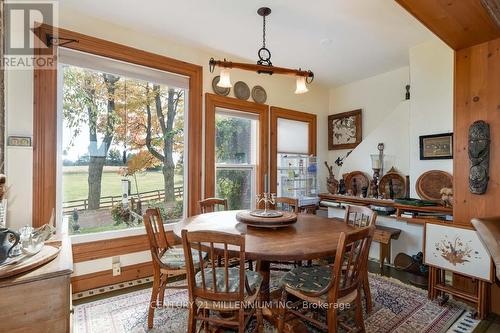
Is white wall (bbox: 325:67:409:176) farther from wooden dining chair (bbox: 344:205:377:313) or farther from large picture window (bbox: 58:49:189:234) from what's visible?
large picture window (bbox: 58:49:189:234)

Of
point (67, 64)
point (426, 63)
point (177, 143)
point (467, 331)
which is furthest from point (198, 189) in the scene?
point (426, 63)

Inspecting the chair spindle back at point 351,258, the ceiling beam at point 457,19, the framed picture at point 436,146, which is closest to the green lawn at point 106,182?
the chair spindle back at point 351,258

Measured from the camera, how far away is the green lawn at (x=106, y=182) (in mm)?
2643

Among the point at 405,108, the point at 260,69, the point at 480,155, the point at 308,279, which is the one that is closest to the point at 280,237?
the point at 308,279

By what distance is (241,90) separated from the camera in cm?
373

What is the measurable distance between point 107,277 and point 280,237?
1.98 m

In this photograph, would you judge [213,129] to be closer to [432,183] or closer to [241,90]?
[241,90]

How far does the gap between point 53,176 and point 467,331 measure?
12.1ft

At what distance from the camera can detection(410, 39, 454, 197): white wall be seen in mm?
2961

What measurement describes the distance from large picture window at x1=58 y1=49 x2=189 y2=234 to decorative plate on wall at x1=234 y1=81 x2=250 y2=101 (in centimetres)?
71

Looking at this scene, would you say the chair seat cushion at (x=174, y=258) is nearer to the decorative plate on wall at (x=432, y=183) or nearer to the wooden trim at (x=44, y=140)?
the wooden trim at (x=44, y=140)

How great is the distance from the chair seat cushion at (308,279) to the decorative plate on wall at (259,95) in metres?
2.55

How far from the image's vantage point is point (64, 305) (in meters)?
1.43

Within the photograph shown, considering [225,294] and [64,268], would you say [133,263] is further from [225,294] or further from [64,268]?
[225,294]
